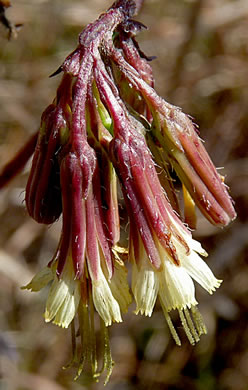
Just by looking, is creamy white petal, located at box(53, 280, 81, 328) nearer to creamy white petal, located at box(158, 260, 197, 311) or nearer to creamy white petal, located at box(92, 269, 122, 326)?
creamy white petal, located at box(92, 269, 122, 326)

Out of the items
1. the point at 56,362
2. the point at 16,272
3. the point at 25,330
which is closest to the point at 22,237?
the point at 16,272

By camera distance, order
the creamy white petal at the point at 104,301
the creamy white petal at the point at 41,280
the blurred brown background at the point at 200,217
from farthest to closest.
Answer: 1. the blurred brown background at the point at 200,217
2. the creamy white petal at the point at 41,280
3. the creamy white petal at the point at 104,301

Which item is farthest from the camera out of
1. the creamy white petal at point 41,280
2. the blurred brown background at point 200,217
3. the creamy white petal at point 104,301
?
the blurred brown background at point 200,217

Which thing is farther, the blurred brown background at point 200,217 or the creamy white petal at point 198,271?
the blurred brown background at point 200,217

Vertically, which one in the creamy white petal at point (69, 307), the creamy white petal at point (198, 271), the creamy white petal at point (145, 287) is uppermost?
the creamy white petal at point (198, 271)

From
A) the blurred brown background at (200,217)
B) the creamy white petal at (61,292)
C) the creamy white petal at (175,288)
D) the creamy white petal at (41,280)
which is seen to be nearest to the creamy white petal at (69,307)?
the creamy white petal at (61,292)

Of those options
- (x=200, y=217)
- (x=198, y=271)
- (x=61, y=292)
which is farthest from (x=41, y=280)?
(x=200, y=217)

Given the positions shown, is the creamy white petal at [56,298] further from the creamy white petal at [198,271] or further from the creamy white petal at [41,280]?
the creamy white petal at [198,271]

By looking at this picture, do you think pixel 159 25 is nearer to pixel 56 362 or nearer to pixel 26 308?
pixel 26 308
